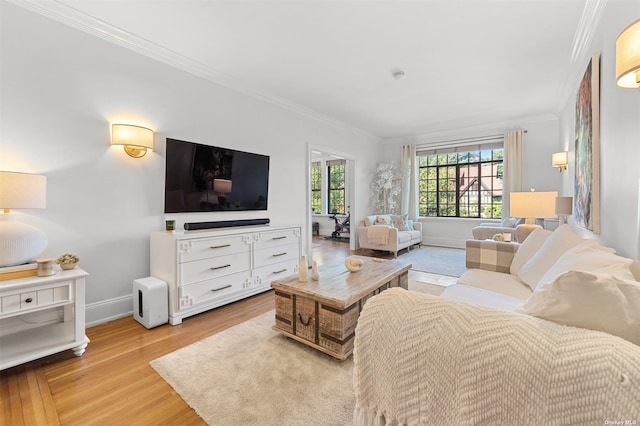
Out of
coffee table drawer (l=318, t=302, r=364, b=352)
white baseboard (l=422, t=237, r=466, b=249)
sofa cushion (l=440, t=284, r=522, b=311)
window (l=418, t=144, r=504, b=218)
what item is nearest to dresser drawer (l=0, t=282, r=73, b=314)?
coffee table drawer (l=318, t=302, r=364, b=352)

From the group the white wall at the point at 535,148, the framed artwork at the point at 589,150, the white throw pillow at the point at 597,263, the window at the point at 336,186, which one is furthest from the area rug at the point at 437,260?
the window at the point at 336,186

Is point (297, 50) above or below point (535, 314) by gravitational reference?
above

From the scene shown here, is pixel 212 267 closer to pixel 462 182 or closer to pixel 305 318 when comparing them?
pixel 305 318

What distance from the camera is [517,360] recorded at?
2.30 ft

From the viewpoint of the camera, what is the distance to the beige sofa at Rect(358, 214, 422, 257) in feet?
17.5

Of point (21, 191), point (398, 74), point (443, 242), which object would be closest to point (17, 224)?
point (21, 191)

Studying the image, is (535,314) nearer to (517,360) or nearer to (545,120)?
(517,360)

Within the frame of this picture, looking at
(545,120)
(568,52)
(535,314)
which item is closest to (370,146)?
(545,120)

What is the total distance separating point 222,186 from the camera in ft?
11.1

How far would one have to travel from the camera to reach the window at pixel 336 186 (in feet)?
28.0

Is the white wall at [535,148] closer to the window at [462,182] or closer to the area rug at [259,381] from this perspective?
the window at [462,182]

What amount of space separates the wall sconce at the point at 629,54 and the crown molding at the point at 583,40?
1.58 metres

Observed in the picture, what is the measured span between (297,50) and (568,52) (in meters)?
2.85

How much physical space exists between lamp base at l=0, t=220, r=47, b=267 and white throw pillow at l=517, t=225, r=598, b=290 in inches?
135
